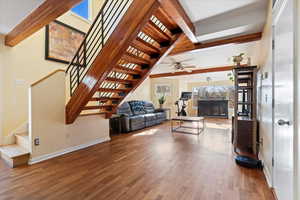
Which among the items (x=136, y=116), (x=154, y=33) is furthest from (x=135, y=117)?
(x=154, y=33)

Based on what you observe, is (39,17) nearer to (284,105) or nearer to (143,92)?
(284,105)

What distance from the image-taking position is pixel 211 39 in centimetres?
319

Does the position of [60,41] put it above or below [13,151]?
above

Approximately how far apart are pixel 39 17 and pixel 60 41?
5.91 feet

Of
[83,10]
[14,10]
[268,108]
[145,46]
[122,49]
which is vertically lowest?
[268,108]

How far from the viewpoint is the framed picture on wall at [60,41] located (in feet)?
12.2

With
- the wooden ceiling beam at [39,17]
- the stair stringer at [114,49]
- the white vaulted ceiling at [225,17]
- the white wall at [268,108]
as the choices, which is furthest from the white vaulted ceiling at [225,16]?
the wooden ceiling beam at [39,17]

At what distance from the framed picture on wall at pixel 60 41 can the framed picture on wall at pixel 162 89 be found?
185 inches

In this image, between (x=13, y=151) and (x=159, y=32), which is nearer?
(x=13, y=151)

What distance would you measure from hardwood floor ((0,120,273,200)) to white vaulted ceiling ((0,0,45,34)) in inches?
96.0

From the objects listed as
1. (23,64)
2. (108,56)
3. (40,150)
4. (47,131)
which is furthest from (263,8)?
(23,64)

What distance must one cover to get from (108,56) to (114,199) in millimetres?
1992

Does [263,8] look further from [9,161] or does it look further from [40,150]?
[9,161]

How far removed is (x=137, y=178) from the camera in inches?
80.2
